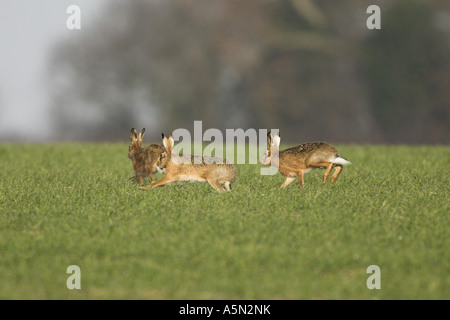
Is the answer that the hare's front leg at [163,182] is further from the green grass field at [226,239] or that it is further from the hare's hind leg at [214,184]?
the hare's hind leg at [214,184]

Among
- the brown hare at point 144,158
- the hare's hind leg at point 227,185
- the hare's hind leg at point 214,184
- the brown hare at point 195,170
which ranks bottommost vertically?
the hare's hind leg at point 214,184

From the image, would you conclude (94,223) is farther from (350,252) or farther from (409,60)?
(409,60)

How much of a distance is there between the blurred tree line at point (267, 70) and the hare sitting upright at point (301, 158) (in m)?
23.5

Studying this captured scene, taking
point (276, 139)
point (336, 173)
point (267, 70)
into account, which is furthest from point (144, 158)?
point (267, 70)

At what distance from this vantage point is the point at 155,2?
35.5 metres

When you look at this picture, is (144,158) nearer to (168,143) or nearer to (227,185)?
(168,143)

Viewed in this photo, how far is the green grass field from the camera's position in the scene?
566 cm

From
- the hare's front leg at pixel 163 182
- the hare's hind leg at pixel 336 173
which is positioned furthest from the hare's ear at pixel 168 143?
the hare's hind leg at pixel 336 173

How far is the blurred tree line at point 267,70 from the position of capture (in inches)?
1282

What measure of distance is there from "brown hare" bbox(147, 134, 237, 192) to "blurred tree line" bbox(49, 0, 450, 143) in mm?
23970

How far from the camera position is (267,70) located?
3403 centimetres

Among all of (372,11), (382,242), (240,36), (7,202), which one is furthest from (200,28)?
(382,242)

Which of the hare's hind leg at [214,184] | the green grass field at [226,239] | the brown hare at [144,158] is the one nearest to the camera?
the green grass field at [226,239]

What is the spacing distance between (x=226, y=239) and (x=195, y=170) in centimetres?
279
